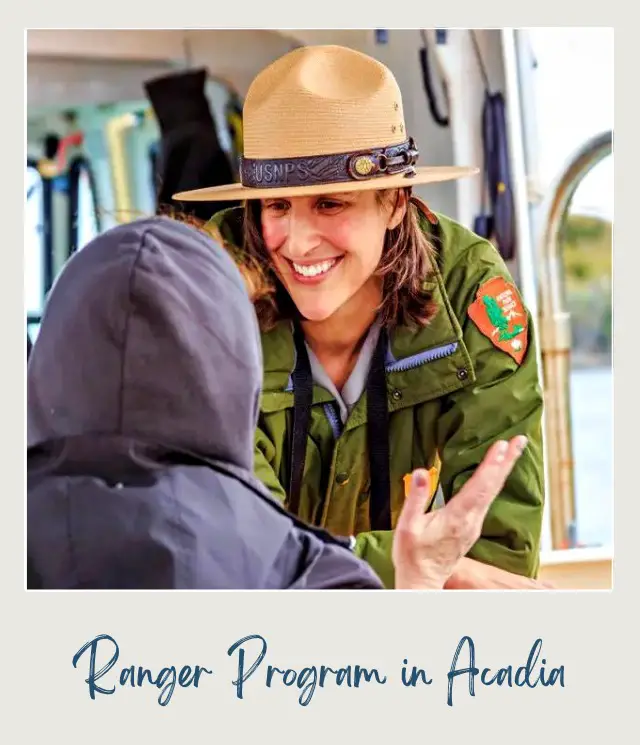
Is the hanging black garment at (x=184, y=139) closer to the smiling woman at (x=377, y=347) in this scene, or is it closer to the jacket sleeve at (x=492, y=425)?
the smiling woman at (x=377, y=347)

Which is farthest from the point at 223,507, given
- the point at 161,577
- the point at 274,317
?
the point at 274,317

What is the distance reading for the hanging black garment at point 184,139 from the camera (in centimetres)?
302

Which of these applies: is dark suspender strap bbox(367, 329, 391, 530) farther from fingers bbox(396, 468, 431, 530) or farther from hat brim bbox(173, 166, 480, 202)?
hat brim bbox(173, 166, 480, 202)

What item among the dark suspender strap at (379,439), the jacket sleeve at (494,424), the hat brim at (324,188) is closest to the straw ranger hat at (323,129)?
the hat brim at (324,188)

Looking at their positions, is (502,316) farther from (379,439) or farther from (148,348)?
(148,348)

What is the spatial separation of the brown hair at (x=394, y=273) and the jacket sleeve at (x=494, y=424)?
3.1 inches

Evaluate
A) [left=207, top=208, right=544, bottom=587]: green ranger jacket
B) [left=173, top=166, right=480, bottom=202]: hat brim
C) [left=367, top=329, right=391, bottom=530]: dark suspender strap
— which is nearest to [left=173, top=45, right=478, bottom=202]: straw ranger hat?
[left=173, top=166, right=480, bottom=202]: hat brim

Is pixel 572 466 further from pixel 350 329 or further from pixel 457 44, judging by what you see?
pixel 457 44

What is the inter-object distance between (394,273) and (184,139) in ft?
2.07

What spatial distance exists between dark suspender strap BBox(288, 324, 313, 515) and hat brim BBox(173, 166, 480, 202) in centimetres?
31

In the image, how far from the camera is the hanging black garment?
302 centimetres

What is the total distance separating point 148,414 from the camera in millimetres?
2273

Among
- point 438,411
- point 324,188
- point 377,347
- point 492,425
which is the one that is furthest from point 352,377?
point 324,188

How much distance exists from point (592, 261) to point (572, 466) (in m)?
0.49
